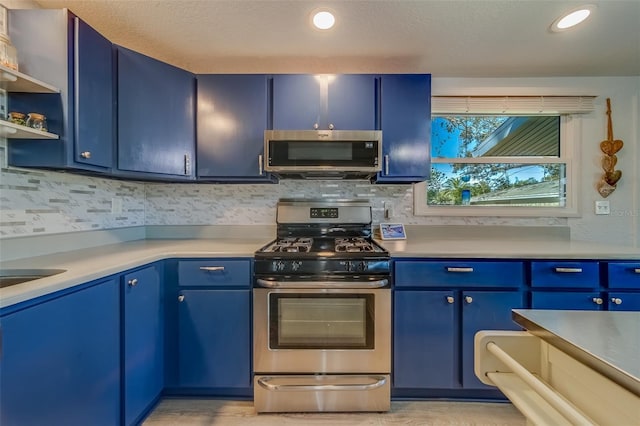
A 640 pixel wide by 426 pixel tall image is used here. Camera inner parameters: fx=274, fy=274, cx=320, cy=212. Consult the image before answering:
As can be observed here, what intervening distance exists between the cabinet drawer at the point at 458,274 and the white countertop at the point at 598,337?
84 centimetres

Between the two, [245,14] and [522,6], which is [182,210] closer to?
[245,14]

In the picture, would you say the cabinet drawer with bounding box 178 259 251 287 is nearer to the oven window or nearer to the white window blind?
the oven window

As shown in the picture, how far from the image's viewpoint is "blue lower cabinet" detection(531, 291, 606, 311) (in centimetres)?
159

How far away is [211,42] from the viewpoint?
5.99ft

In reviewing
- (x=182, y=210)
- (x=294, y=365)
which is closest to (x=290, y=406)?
(x=294, y=365)

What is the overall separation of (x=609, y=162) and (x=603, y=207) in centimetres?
36

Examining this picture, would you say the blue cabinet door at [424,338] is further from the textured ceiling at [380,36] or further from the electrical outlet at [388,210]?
the textured ceiling at [380,36]

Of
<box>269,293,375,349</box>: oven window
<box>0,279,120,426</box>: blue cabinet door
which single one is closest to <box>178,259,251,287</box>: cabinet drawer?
<box>269,293,375,349</box>: oven window

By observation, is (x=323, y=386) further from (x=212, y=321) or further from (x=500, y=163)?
(x=500, y=163)

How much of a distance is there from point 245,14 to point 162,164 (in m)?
1.05

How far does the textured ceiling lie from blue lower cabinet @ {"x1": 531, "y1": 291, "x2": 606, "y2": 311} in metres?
1.59

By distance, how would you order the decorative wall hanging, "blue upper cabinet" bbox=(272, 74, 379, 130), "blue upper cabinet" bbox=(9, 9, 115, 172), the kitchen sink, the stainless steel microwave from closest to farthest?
the kitchen sink, "blue upper cabinet" bbox=(9, 9, 115, 172), the stainless steel microwave, "blue upper cabinet" bbox=(272, 74, 379, 130), the decorative wall hanging

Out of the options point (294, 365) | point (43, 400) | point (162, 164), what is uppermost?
point (162, 164)

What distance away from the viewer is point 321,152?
1.83 meters
